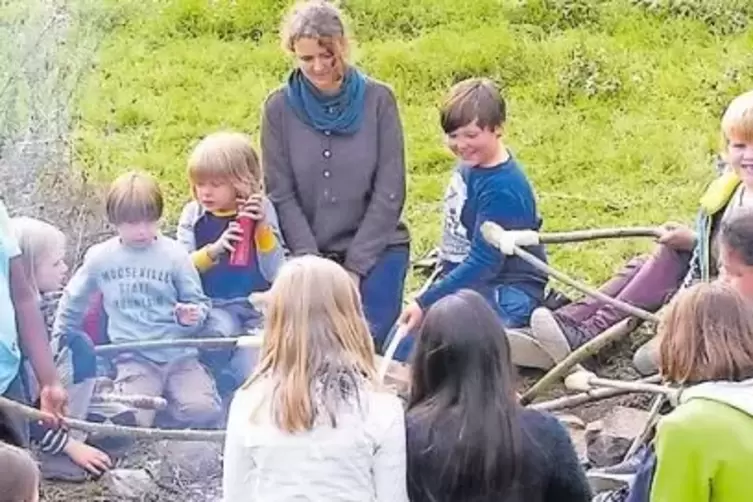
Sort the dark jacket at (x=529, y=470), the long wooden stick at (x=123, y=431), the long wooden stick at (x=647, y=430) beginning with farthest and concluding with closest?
the long wooden stick at (x=647, y=430), the long wooden stick at (x=123, y=431), the dark jacket at (x=529, y=470)

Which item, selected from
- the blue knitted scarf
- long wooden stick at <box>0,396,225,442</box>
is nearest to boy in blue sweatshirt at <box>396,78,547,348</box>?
the blue knitted scarf

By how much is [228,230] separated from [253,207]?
0.10 m

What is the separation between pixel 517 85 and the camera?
9.10 meters

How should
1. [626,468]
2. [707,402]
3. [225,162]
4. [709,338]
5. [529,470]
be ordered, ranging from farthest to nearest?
[225,162], [626,468], [529,470], [709,338], [707,402]

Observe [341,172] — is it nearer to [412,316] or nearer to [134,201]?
[412,316]

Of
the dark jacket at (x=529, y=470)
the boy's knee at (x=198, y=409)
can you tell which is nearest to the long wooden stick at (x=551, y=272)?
the boy's knee at (x=198, y=409)

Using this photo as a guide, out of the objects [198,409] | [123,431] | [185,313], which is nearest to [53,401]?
[123,431]

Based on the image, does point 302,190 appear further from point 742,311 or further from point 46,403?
point 742,311

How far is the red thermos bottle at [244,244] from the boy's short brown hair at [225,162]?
84 millimetres

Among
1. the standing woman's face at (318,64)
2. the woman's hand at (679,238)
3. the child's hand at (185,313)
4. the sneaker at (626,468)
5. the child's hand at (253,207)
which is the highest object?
the standing woman's face at (318,64)

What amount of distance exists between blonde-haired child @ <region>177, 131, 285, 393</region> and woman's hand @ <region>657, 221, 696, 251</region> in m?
1.13

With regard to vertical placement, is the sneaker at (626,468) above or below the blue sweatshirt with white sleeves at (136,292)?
below

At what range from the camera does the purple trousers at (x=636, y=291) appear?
5.54m

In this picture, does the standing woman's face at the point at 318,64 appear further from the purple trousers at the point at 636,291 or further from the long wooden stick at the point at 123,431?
the long wooden stick at the point at 123,431
